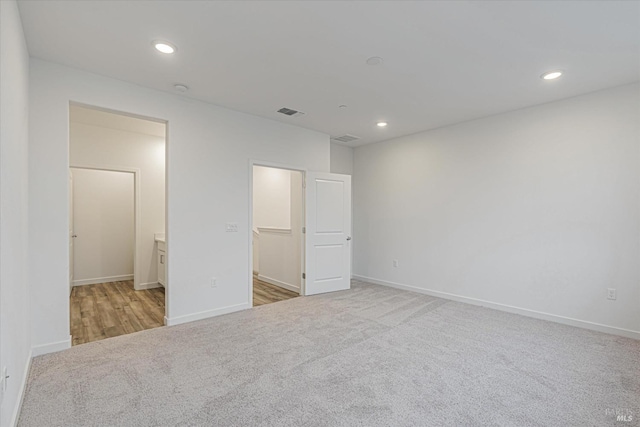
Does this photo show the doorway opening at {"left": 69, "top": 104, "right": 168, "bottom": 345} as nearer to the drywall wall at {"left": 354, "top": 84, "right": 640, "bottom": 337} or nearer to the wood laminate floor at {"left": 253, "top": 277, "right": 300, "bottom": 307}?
the wood laminate floor at {"left": 253, "top": 277, "right": 300, "bottom": 307}

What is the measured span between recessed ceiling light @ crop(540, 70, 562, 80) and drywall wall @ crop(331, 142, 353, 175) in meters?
3.45

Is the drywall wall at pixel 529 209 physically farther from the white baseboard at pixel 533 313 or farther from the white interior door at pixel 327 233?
the white interior door at pixel 327 233

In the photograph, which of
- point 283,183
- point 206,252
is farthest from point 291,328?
point 283,183

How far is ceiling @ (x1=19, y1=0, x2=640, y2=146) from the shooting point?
2.08m

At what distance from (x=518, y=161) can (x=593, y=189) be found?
2.75 feet

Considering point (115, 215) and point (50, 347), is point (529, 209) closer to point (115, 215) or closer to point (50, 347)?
point (50, 347)

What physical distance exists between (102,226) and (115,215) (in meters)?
0.29

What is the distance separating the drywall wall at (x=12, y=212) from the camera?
157 centimetres

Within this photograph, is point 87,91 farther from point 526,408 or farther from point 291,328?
point 526,408

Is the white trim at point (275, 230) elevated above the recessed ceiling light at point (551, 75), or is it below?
below

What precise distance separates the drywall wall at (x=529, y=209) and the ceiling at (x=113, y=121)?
404cm

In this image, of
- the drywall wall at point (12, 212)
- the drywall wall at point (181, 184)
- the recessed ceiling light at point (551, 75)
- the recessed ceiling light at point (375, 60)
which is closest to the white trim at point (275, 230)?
the drywall wall at point (181, 184)

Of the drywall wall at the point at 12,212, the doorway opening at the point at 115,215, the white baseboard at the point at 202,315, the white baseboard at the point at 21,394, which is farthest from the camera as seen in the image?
the doorway opening at the point at 115,215

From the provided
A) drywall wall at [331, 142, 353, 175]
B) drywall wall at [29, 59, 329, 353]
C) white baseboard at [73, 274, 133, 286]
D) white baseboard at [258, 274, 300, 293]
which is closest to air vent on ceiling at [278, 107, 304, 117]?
drywall wall at [29, 59, 329, 353]
